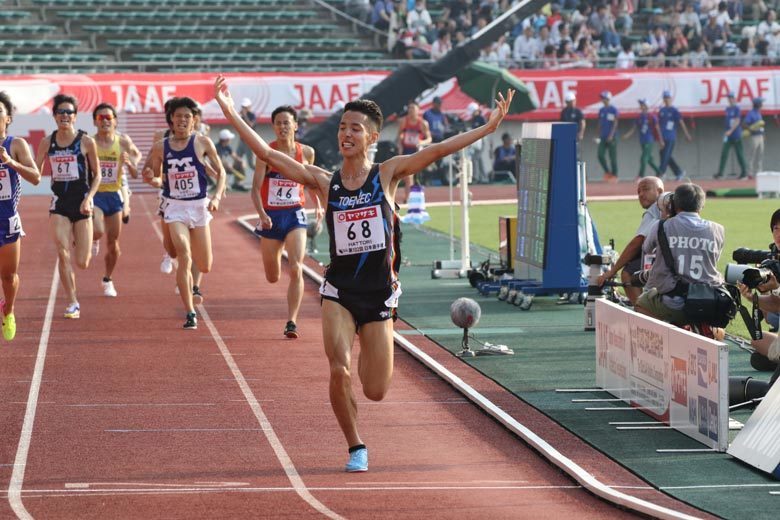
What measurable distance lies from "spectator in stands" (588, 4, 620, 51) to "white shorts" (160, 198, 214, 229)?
2934 centimetres

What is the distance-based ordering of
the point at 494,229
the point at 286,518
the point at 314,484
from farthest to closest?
the point at 494,229 < the point at 314,484 < the point at 286,518

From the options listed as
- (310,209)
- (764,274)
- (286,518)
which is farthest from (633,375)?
(310,209)

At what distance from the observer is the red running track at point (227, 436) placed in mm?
7781

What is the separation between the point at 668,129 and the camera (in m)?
39.6

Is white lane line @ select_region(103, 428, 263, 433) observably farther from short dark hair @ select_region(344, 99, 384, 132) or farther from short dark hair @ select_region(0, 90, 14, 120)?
short dark hair @ select_region(0, 90, 14, 120)

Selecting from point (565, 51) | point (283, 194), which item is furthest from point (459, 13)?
point (283, 194)

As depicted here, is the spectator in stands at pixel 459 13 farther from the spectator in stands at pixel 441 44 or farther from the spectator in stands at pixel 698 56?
the spectator in stands at pixel 698 56

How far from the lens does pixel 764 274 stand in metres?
9.23

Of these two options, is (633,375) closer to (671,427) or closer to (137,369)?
(671,427)

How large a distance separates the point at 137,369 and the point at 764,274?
5322 millimetres

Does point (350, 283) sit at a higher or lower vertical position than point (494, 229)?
higher

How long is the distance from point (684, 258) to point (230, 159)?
2735cm

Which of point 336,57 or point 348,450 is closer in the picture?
point 348,450

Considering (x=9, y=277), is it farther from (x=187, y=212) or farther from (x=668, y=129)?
(x=668, y=129)
